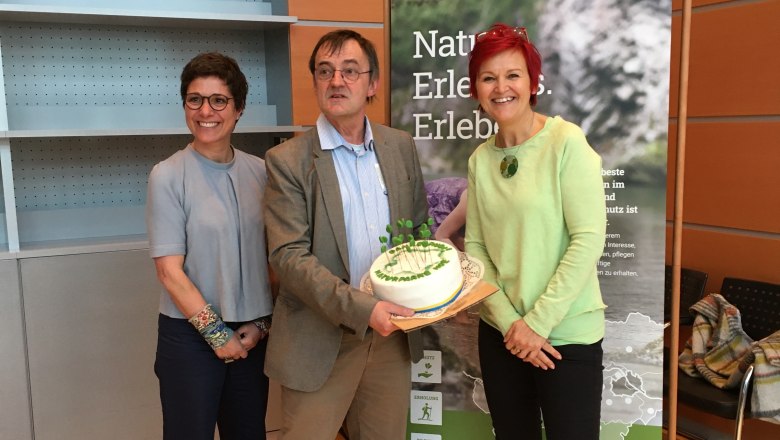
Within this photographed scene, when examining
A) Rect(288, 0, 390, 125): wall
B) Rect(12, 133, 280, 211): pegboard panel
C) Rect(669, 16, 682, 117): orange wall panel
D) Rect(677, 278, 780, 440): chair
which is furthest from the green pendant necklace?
Rect(12, 133, 280, 211): pegboard panel

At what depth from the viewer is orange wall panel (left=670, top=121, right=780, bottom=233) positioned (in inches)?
119

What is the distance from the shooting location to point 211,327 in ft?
6.31

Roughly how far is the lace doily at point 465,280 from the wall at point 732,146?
1.84 metres

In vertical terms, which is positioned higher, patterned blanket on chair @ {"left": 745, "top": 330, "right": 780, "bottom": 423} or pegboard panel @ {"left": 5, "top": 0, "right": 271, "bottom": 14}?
pegboard panel @ {"left": 5, "top": 0, "right": 271, "bottom": 14}

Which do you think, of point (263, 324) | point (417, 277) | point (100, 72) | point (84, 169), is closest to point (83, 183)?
point (84, 169)

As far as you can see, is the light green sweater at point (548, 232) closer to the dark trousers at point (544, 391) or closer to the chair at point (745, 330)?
the dark trousers at point (544, 391)

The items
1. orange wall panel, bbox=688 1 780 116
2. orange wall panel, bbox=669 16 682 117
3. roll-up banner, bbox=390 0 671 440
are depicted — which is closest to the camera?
roll-up banner, bbox=390 0 671 440

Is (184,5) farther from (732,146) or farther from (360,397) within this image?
(732,146)

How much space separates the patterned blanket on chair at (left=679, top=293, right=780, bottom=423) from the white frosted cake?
158 centimetres

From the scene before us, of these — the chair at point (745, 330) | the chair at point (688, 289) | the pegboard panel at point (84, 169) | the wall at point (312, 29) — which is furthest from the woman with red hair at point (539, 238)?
the pegboard panel at point (84, 169)

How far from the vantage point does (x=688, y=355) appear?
9.76 feet

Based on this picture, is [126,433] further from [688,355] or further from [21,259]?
[688,355]

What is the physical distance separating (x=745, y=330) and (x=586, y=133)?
1360 millimetres

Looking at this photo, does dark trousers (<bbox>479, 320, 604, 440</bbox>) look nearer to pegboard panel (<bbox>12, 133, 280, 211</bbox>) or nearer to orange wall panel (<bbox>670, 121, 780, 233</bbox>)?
orange wall panel (<bbox>670, 121, 780, 233</bbox>)
